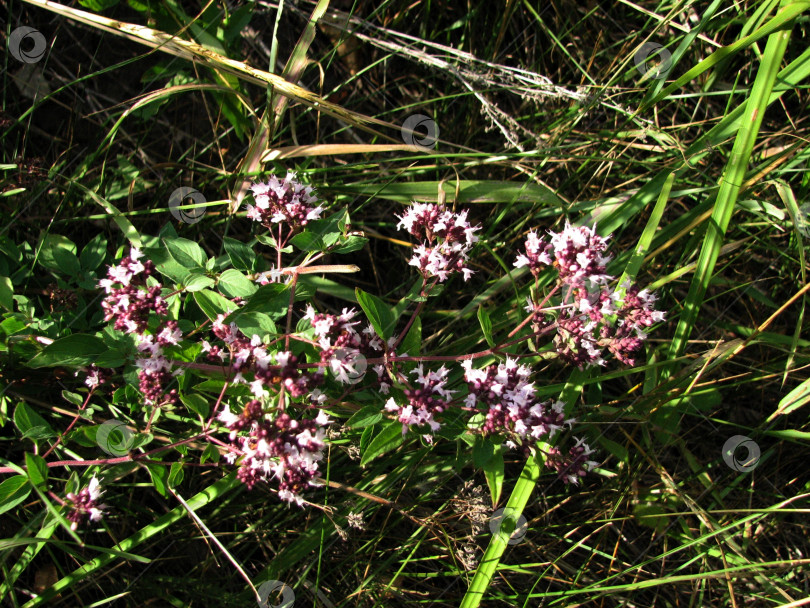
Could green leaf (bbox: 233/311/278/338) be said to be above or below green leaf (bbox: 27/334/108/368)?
above

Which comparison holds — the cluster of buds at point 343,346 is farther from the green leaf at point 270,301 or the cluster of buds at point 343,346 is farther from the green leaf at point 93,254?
the green leaf at point 93,254

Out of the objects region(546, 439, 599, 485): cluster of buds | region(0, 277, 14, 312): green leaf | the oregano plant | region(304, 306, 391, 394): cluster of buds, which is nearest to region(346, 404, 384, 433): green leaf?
the oregano plant

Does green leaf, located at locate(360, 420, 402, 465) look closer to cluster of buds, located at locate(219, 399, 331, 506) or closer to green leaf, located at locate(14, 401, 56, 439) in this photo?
cluster of buds, located at locate(219, 399, 331, 506)

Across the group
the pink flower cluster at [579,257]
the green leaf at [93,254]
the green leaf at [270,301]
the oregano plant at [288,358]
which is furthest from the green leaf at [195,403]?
the pink flower cluster at [579,257]

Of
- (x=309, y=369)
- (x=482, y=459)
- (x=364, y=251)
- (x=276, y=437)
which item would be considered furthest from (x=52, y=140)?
(x=482, y=459)

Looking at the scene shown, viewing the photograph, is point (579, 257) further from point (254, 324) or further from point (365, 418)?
point (254, 324)

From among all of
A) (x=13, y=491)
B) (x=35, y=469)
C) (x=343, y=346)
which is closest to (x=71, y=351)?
(x=35, y=469)

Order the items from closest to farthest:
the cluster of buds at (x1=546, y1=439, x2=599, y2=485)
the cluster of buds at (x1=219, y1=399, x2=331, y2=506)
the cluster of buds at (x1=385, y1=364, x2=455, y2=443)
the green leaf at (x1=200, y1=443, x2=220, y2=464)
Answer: the cluster of buds at (x1=219, y1=399, x2=331, y2=506), the cluster of buds at (x1=385, y1=364, x2=455, y2=443), the green leaf at (x1=200, y1=443, x2=220, y2=464), the cluster of buds at (x1=546, y1=439, x2=599, y2=485)

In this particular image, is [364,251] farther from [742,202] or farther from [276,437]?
[742,202]

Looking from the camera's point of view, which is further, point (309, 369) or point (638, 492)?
point (638, 492)
